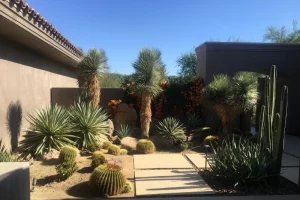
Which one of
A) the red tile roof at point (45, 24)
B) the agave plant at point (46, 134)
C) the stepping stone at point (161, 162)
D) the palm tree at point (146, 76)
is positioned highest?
the red tile roof at point (45, 24)

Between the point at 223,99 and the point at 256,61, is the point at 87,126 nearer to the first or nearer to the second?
the point at 223,99

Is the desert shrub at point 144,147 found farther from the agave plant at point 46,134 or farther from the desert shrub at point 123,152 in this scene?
the agave plant at point 46,134

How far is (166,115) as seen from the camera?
473 inches

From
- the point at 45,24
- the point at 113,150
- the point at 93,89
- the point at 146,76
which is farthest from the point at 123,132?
the point at 45,24

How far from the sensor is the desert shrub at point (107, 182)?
5.11 metres

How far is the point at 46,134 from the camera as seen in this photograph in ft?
26.1

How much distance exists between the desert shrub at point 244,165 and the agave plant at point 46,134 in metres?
4.76

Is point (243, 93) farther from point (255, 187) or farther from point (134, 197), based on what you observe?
point (134, 197)

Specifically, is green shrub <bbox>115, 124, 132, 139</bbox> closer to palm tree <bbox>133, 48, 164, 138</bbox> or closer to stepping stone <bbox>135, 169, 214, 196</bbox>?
palm tree <bbox>133, 48, 164, 138</bbox>

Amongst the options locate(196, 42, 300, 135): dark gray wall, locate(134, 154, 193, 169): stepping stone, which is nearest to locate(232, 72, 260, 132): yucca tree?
locate(196, 42, 300, 135): dark gray wall

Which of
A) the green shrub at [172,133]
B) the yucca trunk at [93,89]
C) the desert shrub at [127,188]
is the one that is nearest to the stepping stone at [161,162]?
the green shrub at [172,133]

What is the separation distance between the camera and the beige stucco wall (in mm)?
7488

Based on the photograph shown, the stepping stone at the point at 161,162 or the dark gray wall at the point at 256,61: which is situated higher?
the dark gray wall at the point at 256,61

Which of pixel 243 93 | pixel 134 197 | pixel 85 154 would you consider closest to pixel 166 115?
pixel 243 93
